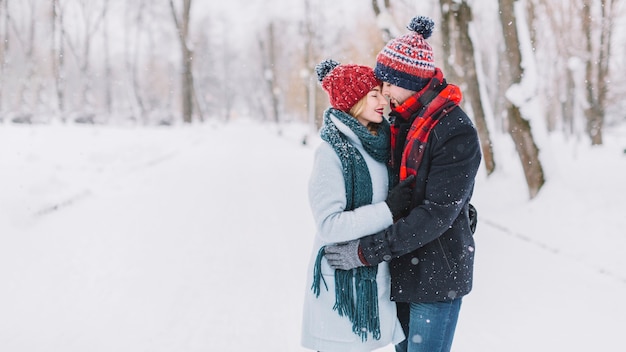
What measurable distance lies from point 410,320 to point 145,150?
1602 centimetres

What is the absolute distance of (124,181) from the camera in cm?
1164

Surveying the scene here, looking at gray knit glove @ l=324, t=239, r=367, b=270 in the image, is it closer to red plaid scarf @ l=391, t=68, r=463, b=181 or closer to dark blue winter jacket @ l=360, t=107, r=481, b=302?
dark blue winter jacket @ l=360, t=107, r=481, b=302

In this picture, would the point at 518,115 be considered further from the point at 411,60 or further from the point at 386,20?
the point at 411,60

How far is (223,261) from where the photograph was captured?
5930 mm

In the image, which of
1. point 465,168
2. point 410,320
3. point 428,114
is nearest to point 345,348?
point 410,320

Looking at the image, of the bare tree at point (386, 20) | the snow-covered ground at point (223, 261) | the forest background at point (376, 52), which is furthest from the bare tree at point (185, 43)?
the bare tree at point (386, 20)

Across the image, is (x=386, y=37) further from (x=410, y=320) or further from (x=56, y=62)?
(x=56, y=62)

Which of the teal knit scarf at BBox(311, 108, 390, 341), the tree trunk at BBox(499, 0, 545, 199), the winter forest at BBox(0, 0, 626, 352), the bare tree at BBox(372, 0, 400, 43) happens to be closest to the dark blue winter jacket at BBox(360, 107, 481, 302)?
the teal knit scarf at BBox(311, 108, 390, 341)

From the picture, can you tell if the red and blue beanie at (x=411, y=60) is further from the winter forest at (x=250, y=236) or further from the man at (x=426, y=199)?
the winter forest at (x=250, y=236)

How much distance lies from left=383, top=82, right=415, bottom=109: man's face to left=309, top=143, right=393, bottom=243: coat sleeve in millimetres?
397

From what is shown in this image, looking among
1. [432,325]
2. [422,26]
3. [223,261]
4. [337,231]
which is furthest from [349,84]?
[223,261]

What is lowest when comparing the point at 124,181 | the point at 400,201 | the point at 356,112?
the point at 124,181

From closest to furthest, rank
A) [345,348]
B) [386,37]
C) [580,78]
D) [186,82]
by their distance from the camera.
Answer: [345,348] < [386,37] < [580,78] < [186,82]

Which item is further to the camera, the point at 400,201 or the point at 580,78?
the point at 580,78
